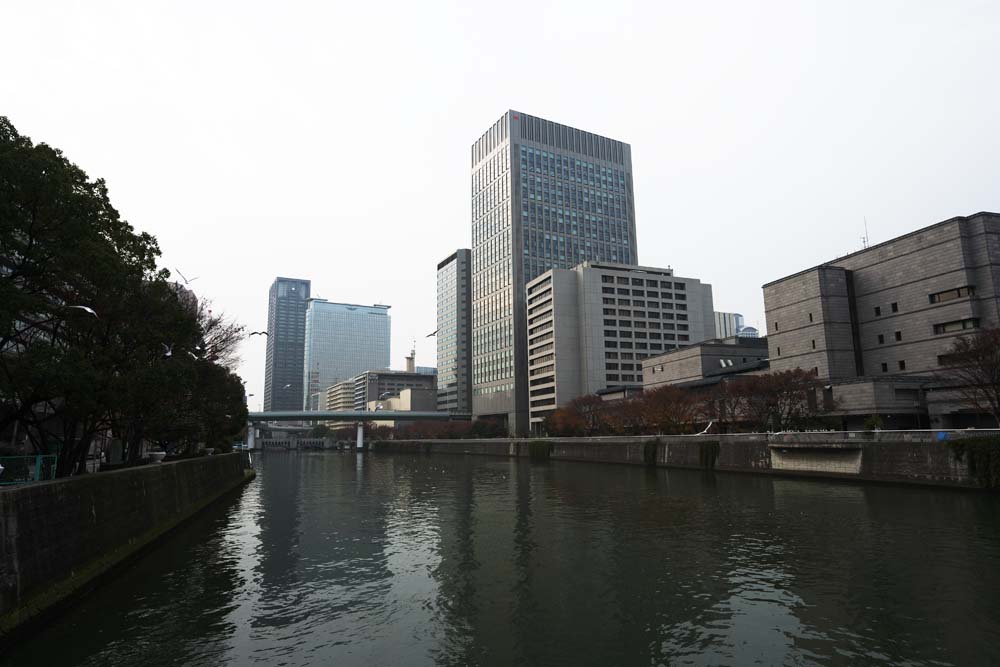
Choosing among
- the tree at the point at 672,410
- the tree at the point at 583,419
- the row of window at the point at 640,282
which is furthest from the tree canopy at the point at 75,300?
the row of window at the point at 640,282

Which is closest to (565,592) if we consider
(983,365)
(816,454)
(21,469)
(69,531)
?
(69,531)

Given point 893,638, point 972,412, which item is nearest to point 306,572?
point 893,638

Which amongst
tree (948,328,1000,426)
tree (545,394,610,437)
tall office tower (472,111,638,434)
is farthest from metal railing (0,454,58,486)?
tall office tower (472,111,638,434)

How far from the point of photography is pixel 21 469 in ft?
74.9

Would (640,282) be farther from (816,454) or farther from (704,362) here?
(816,454)

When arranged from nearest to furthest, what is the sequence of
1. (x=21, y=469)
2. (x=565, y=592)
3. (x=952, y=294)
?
(x=565, y=592) → (x=21, y=469) → (x=952, y=294)

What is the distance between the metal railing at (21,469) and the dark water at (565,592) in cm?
530

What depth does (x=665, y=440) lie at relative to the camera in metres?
79.3

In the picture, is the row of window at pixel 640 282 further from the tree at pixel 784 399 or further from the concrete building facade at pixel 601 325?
the tree at pixel 784 399

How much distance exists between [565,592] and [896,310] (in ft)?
268

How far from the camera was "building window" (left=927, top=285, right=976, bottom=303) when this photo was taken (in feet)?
235

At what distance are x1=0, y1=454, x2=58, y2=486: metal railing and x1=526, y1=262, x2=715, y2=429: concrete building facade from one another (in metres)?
141

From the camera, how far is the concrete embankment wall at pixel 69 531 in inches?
631

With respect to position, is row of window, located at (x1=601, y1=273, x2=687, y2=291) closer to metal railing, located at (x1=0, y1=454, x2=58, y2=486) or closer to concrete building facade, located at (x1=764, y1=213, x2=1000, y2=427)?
concrete building facade, located at (x1=764, y1=213, x2=1000, y2=427)
